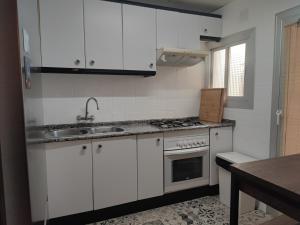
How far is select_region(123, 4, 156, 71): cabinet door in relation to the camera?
2.29 meters

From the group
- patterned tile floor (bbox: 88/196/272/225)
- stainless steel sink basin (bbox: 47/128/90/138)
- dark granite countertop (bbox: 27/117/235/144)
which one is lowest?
patterned tile floor (bbox: 88/196/272/225)

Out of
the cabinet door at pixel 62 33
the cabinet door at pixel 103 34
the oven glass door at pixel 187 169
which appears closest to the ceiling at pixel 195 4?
the cabinet door at pixel 103 34

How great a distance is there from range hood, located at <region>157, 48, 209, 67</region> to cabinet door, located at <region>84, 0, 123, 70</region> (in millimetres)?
479

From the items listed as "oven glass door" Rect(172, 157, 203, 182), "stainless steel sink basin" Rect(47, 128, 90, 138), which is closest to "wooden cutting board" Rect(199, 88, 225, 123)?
"oven glass door" Rect(172, 157, 203, 182)

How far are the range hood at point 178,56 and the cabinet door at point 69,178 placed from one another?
4.18ft

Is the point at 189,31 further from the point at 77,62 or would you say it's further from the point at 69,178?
the point at 69,178

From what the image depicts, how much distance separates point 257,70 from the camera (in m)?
2.28

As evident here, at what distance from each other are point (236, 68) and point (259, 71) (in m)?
0.38

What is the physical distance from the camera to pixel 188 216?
7.12 feet

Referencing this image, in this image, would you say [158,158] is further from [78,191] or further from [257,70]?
[257,70]

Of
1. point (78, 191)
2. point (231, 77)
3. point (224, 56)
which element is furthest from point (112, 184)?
point (224, 56)

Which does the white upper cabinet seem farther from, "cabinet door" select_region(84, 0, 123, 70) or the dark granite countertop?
the dark granite countertop

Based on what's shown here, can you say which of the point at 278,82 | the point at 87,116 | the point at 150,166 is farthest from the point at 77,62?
the point at 278,82

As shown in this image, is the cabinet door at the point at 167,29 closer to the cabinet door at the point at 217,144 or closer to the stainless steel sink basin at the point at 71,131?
the cabinet door at the point at 217,144
